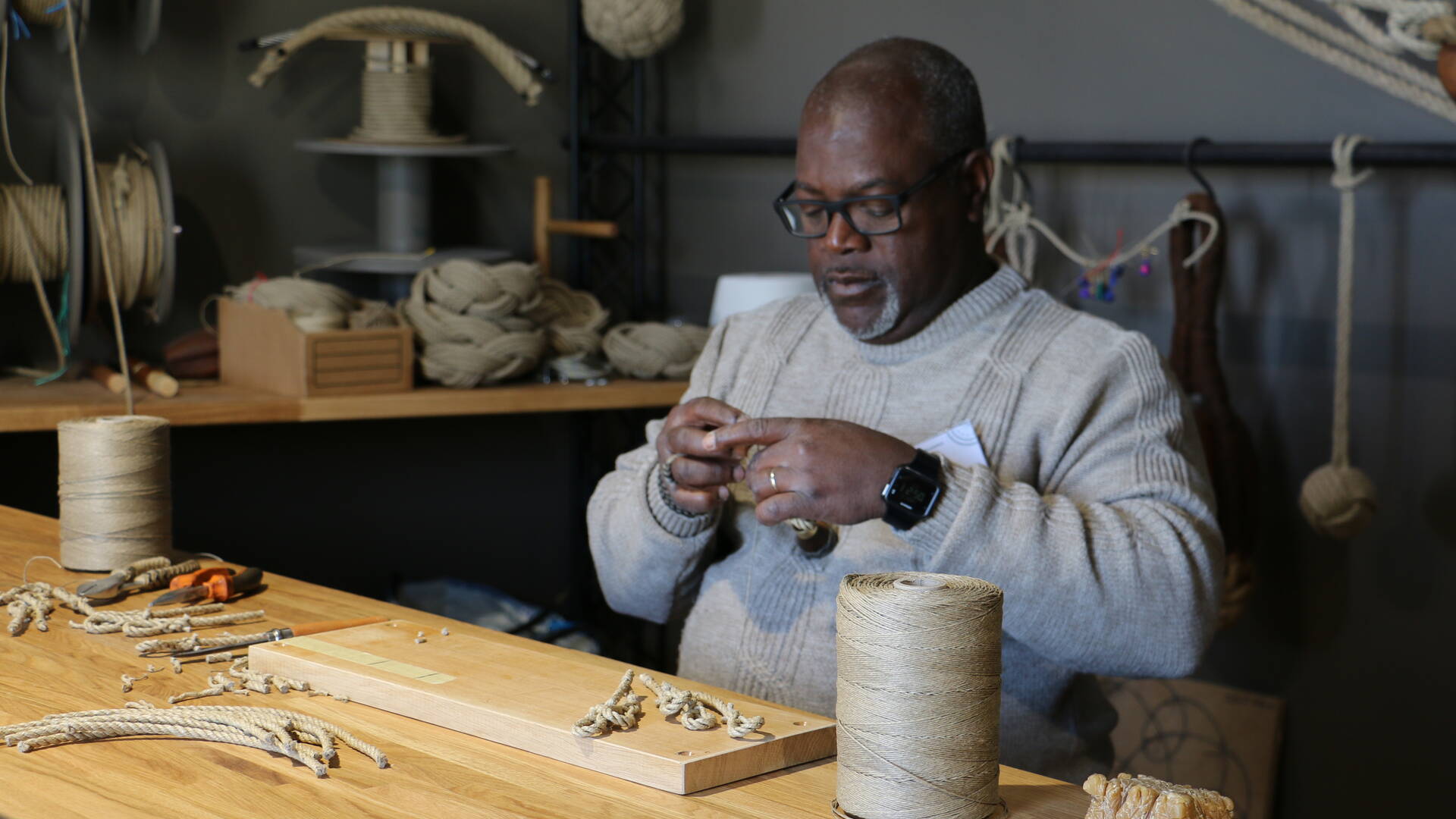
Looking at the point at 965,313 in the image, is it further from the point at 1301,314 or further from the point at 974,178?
the point at 1301,314

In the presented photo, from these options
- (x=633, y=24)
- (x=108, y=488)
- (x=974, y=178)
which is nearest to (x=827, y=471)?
(x=974, y=178)

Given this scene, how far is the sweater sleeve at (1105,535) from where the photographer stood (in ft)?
4.96

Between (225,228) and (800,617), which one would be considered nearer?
(800,617)

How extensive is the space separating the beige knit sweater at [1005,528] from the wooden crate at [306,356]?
101 cm

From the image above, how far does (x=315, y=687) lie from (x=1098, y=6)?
2361 millimetres

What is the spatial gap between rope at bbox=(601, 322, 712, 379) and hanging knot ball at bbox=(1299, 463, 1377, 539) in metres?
1.30

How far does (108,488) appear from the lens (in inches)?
62.0

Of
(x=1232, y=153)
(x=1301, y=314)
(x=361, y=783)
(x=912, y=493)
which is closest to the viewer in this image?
(x=361, y=783)

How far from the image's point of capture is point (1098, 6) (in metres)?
3.02

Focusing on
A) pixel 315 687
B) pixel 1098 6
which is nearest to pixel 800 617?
pixel 315 687

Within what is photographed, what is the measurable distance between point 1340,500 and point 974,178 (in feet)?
3.44

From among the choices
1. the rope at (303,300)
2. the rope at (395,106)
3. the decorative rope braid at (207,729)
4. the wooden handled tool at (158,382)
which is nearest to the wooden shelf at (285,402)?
the wooden handled tool at (158,382)

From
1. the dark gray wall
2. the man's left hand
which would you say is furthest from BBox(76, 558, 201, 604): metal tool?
the dark gray wall

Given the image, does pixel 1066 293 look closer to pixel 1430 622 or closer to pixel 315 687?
pixel 1430 622
